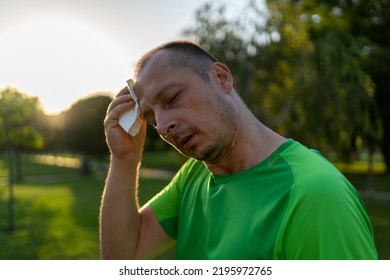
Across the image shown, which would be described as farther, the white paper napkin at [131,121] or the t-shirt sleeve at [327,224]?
the white paper napkin at [131,121]

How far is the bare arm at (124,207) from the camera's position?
1643 mm

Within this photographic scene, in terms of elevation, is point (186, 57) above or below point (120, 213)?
above

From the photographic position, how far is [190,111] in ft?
4.42

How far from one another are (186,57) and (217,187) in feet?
1.25

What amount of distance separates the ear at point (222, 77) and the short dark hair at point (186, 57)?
0.02 m

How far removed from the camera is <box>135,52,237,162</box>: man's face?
134 cm

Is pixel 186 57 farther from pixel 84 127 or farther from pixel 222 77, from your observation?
pixel 84 127

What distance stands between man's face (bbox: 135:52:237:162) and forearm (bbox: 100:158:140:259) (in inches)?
14.2

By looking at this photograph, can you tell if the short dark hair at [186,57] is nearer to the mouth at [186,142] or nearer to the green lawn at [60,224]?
the mouth at [186,142]

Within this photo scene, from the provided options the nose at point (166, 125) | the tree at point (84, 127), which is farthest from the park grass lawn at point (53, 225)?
the tree at point (84, 127)

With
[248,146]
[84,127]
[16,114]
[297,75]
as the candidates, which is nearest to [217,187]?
[248,146]

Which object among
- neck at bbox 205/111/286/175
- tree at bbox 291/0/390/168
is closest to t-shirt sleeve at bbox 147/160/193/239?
neck at bbox 205/111/286/175
